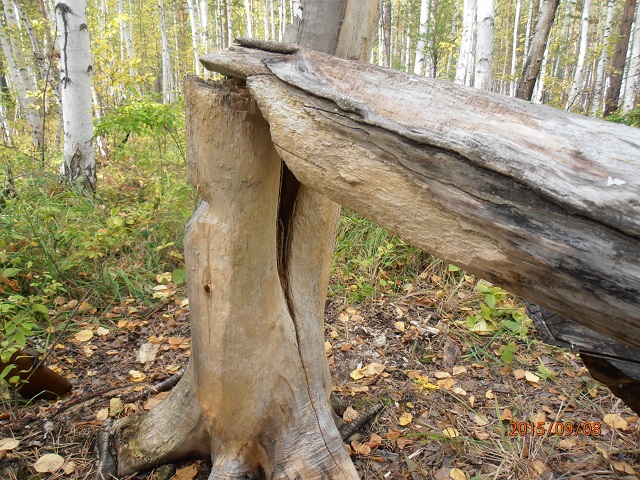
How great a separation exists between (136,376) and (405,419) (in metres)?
1.51

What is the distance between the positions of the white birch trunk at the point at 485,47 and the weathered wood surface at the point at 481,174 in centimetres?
515

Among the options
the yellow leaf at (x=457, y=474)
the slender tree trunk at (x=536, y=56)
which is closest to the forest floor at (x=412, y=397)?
the yellow leaf at (x=457, y=474)

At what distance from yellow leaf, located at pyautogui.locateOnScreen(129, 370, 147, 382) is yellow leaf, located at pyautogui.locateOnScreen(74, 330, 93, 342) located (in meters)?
0.41

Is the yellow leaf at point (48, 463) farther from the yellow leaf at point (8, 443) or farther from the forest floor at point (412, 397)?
the yellow leaf at point (8, 443)

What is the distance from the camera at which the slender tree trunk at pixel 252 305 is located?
1375 millimetres

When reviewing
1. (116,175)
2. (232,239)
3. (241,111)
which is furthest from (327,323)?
(116,175)

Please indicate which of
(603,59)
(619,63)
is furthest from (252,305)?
(603,59)

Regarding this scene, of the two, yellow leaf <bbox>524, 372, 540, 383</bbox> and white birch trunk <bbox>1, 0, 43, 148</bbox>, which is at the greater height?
white birch trunk <bbox>1, 0, 43, 148</bbox>

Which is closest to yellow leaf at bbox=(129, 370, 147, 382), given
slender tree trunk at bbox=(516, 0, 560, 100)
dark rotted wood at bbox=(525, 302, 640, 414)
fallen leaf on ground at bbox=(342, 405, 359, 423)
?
fallen leaf on ground at bbox=(342, 405, 359, 423)

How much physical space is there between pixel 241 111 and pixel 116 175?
391 centimetres

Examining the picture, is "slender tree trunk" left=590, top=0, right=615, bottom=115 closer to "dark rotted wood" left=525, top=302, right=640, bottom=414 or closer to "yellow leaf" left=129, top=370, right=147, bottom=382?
"dark rotted wood" left=525, top=302, right=640, bottom=414

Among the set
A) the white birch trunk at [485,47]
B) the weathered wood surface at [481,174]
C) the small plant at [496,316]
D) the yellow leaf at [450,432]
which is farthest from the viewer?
the white birch trunk at [485,47]

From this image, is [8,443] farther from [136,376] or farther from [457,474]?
[457,474]

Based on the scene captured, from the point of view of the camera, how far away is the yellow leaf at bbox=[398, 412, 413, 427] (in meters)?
2.11
